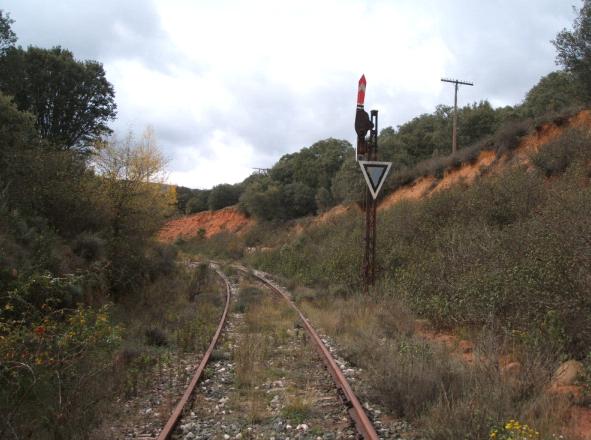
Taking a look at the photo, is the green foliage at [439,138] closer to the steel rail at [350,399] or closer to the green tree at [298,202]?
the green tree at [298,202]

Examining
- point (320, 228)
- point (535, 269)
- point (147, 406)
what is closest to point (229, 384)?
point (147, 406)

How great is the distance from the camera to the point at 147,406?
20.7ft

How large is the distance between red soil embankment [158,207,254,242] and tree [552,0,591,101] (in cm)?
4200

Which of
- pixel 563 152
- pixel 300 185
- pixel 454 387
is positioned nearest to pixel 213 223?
pixel 300 185

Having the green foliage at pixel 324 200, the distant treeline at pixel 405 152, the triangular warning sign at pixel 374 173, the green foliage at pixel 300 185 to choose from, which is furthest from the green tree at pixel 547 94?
the triangular warning sign at pixel 374 173

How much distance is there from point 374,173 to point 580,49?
1528 centimetres

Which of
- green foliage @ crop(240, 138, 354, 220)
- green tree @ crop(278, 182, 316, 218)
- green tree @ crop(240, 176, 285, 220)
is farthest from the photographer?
green tree @ crop(240, 176, 285, 220)

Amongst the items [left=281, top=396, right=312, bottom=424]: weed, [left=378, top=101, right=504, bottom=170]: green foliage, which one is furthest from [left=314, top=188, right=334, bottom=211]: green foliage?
[left=281, top=396, right=312, bottom=424]: weed

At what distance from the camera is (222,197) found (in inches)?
Result: 3115

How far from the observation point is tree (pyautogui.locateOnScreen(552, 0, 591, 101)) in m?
21.7

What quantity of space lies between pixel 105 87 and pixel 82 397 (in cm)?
3141

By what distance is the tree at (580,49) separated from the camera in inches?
853

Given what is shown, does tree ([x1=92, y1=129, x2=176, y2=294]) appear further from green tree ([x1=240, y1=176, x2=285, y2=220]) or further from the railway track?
green tree ([x1=240, y1=176, x2=285, y2=220])

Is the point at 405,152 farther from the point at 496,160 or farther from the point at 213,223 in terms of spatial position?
the point at 213,223
